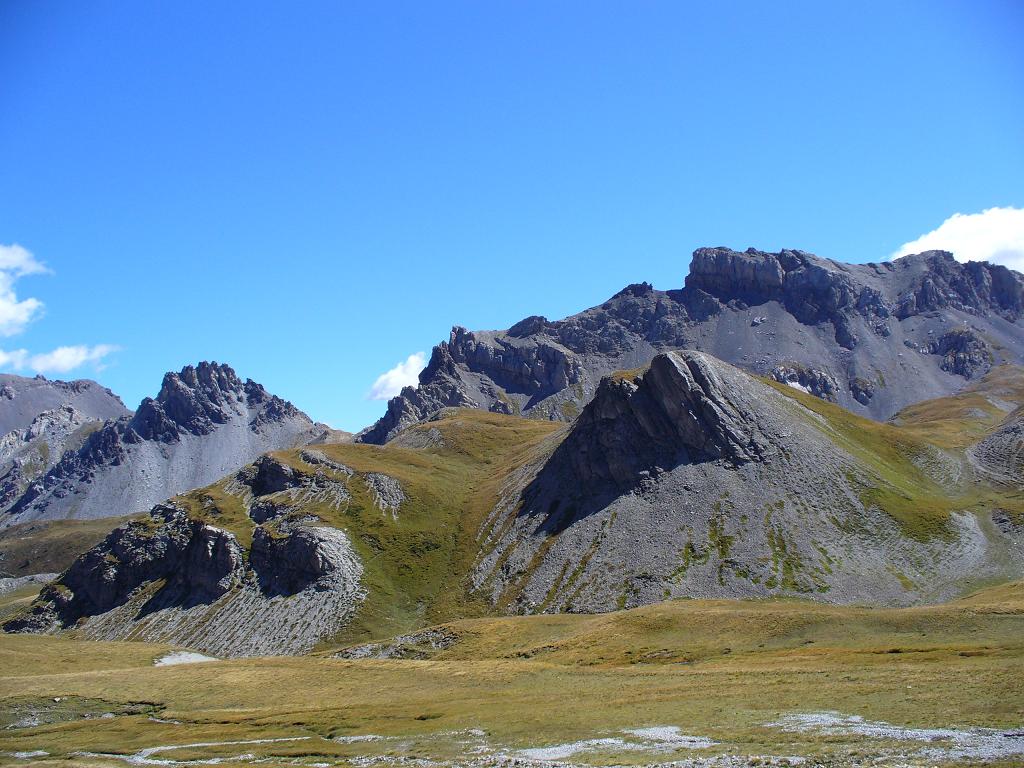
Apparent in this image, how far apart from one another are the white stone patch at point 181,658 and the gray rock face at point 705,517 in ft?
186

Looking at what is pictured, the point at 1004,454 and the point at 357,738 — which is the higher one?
the point at 1004,454

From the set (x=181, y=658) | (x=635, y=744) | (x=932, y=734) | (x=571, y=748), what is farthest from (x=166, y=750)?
(x=181, y=658)

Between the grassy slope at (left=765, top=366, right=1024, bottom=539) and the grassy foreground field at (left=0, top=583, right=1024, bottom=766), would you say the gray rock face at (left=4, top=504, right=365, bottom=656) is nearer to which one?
the grassy foreground field at (left=0, top=583, right=1024, bottom=766)

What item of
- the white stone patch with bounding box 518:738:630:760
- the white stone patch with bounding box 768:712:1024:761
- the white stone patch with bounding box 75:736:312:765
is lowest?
the white stone patch with bounding box 75:736:312:765

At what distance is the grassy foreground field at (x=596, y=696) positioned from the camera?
148 ft

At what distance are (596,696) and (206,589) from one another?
12782 centimetres

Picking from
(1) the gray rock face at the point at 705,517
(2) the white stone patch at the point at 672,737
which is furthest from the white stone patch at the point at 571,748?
(1) the gray rock face at the point at 705,517

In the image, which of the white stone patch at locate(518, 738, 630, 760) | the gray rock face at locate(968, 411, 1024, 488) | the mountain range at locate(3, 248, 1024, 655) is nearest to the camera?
the white stone patch at locate(518, 738, 630, 760)

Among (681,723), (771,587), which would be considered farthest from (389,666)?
(771,587)

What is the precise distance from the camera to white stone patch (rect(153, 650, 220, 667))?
113m

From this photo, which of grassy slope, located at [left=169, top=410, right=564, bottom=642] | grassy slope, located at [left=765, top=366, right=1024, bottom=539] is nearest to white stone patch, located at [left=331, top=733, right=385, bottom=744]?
grassy slope, located at [left=169, top=410, right=564, bottom=642]

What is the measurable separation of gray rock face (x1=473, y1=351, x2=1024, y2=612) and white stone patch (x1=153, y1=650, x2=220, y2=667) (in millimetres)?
56599

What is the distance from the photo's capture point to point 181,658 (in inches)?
4624

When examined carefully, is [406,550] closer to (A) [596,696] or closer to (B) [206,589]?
(B) [206,589]
